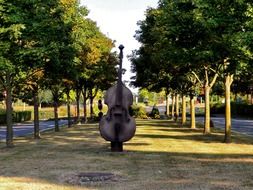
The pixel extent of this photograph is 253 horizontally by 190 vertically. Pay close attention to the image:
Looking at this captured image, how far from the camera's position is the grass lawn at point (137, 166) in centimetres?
1132

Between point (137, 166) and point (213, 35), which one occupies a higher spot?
point (213, 35)

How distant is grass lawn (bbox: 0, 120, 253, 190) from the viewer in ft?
37.1

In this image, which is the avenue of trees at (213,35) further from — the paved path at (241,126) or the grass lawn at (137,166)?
the paved path at (241,126)

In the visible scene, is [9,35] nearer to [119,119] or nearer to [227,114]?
[119,119]

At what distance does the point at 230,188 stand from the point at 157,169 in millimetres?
3249

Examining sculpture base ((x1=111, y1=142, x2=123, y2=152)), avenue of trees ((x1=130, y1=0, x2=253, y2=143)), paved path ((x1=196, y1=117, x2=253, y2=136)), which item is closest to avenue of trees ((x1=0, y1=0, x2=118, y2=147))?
avenue of trees ((x1=130, y1=0, x2=253, y2=143))

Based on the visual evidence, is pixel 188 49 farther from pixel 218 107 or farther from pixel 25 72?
pixel 218 107

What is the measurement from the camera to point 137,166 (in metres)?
14.3

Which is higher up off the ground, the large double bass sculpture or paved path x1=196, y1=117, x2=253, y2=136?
the large double bass sculpture

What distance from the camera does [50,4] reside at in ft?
70.5

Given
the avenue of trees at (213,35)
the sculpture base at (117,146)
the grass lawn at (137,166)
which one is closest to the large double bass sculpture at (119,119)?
the sculpture base at (117,146)

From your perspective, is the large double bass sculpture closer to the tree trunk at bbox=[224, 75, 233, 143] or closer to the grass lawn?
the grass lawn

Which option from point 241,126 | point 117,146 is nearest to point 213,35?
point 117,146

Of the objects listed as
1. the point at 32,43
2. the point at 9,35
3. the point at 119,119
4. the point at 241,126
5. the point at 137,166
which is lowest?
the point at 137,166
